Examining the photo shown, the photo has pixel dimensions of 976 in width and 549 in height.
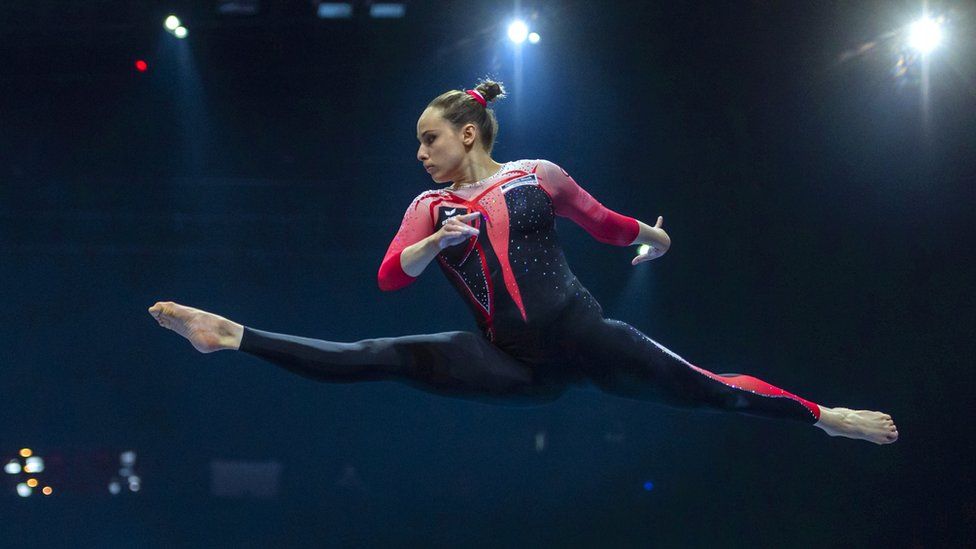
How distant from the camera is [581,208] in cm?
238

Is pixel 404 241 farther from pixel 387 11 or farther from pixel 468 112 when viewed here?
pixel 387 11

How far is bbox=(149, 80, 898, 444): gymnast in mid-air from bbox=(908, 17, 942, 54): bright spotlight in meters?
2.78

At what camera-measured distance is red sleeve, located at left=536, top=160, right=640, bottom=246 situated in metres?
2.30

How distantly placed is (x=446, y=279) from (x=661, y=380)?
7.27 feet

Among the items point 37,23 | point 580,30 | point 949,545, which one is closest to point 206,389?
point 37,23

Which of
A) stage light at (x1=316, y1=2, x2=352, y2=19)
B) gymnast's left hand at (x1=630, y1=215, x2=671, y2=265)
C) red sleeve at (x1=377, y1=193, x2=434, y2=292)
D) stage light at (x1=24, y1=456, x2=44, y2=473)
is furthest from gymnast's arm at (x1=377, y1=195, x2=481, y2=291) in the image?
stage light at (x1=24, y1=456, x2=44, y2=473)

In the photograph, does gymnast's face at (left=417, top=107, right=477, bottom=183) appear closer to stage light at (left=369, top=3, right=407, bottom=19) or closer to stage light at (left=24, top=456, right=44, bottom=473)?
stage light at (left=369, top=3, right=407, bottom=19)

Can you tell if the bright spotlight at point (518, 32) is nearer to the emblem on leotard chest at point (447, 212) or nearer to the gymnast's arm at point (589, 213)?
the gymnast's arm at point (589, 213)

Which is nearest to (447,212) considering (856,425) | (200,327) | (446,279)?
(200,327)

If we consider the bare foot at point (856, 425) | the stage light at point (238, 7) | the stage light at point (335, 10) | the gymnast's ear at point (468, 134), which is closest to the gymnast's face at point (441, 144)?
the gymnast's ear at point (468, 134)

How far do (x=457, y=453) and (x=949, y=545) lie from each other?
2602 millimetres

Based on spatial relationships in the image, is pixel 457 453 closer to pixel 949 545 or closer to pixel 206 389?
pixel 206 389

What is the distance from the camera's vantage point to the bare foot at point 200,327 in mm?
1986

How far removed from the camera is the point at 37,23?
4363mm
